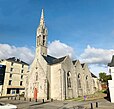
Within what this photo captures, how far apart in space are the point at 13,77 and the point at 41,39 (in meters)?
20.4

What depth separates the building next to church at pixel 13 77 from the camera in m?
46.2

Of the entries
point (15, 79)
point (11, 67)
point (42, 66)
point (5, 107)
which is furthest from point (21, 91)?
point (5, 107)

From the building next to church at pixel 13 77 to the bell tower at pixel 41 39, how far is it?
15931mm

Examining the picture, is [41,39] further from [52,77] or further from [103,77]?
[103,77]

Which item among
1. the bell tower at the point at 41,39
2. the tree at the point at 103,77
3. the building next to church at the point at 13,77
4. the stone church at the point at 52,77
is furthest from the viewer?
the tree at the point at 103,77

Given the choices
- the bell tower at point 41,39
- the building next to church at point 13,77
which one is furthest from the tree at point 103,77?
the bell tower at point 41,39

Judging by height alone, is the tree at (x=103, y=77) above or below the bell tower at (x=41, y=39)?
below

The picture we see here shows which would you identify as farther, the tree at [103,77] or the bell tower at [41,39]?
the tree at [103,77]

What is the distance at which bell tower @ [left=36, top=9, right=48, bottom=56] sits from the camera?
3834cm

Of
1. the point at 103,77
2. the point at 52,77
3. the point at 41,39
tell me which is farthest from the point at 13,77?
the point at 103,77

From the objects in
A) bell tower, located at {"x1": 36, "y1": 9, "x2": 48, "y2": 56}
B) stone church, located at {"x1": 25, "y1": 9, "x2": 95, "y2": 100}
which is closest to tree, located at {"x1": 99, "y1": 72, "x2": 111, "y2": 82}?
stone church, located at {"x1": 25, "y1": 9, "x2": 95, "y2": 100}

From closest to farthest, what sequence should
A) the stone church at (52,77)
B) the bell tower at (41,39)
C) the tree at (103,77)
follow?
1. the stone church at (52,77)
2. the bell tower at (41,39)
3. the tree at (103,77)

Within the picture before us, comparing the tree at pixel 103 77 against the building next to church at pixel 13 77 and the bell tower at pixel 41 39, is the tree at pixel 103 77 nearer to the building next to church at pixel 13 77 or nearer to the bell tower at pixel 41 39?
the building next to church at pixel 13 77

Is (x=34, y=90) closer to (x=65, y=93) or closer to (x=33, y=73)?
(x=33, y=73)
